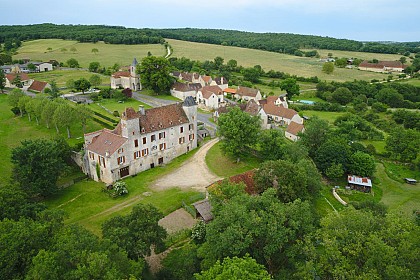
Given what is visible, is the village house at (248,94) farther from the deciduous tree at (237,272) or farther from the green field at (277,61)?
the deciduous tree at (237,272)

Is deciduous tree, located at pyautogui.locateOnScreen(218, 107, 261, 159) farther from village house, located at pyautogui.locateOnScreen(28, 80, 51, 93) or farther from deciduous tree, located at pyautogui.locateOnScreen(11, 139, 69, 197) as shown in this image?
village house, located at pyautogui.locateOnScreen(28, 80, 51, 93)

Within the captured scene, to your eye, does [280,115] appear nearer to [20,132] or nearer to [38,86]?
[20,132]

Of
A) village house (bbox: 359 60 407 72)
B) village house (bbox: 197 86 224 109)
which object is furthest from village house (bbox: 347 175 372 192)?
village house (bbox: 359 60 407 72)

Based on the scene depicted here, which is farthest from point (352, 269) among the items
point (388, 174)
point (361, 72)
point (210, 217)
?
point (361, 72)

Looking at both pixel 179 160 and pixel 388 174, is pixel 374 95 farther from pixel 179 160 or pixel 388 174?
pixel 179 160

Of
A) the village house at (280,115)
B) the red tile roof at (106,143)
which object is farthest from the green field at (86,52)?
the red tile roof at (106,143)

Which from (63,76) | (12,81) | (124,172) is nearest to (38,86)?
(12,81)

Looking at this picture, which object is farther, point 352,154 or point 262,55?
point 262,55
